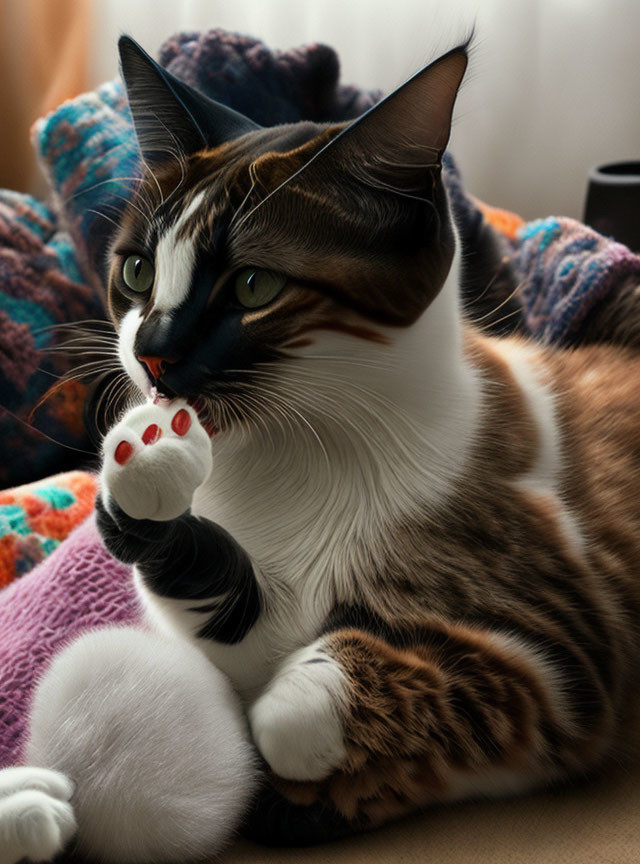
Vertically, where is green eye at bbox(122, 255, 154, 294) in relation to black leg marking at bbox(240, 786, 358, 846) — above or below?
above

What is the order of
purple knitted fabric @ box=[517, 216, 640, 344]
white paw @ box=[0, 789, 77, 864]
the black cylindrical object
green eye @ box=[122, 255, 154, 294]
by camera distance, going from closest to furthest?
1. white paw @ box=[0, 789, 77, 864]
2. green eye @ box=[122, 255, 154, 294]
3. purple knitted fabric @ box=[517, 216, 640, 344]
4. the black cylindrical object

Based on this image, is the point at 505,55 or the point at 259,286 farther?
the point at 505,55

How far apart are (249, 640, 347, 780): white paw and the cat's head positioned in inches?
8.0

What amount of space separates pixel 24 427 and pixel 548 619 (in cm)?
84

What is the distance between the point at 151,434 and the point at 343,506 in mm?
201

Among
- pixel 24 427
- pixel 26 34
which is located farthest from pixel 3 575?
pixel 26 34

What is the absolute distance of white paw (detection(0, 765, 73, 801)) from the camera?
21.8 inches

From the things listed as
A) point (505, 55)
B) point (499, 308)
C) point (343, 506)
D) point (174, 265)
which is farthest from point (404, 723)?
point (505, 55)

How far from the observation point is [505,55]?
174cm

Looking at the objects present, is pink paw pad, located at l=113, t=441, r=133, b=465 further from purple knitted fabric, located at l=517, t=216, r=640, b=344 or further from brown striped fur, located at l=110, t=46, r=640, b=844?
purple knitted fabric, located at l=517, t=216, r=640, b=344

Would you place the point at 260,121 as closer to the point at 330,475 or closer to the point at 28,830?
the point at 330,475

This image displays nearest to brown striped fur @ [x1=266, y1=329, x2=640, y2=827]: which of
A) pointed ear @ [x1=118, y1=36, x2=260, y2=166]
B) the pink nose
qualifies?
the pink nose

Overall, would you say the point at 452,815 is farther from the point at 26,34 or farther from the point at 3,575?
the point at 26,34

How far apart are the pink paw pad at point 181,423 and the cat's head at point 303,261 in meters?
0.04
